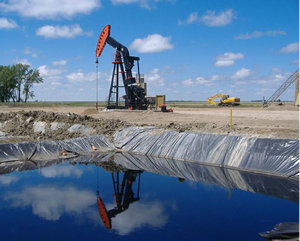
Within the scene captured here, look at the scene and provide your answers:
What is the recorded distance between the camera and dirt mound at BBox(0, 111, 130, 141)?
55.6 ft

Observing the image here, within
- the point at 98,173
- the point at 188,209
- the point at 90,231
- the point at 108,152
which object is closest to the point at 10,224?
the point at 90,231

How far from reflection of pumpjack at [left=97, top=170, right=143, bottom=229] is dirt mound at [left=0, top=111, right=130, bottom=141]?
16.4 feet

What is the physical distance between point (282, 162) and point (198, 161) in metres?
3.32

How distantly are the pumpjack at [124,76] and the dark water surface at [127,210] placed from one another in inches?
720

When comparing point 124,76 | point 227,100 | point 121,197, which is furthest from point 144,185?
point 227,100

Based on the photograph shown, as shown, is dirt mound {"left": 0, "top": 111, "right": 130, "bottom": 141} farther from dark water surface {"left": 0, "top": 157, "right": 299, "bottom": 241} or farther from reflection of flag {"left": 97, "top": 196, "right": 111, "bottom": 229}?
reflection of flag {"left": 97, "top": 196, "right": 111, "bottom": 229}

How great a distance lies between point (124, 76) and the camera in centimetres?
2916

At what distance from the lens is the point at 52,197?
30.2 feet

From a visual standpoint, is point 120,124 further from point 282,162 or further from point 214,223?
point 214,223

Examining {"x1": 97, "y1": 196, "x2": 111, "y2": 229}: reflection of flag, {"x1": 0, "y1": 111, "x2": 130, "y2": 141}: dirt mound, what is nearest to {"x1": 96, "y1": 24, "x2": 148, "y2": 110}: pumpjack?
{"x1": 0, "y1": 111, "x2": 130, "y2": 141}: dirt mound

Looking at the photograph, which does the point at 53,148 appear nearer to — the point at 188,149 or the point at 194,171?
the point at 188,149

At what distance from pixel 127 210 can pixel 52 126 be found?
1154cm

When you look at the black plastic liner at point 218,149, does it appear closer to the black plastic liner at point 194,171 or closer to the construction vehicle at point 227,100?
the black plastic liner at point 194,171

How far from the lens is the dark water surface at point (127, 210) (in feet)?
22.2
